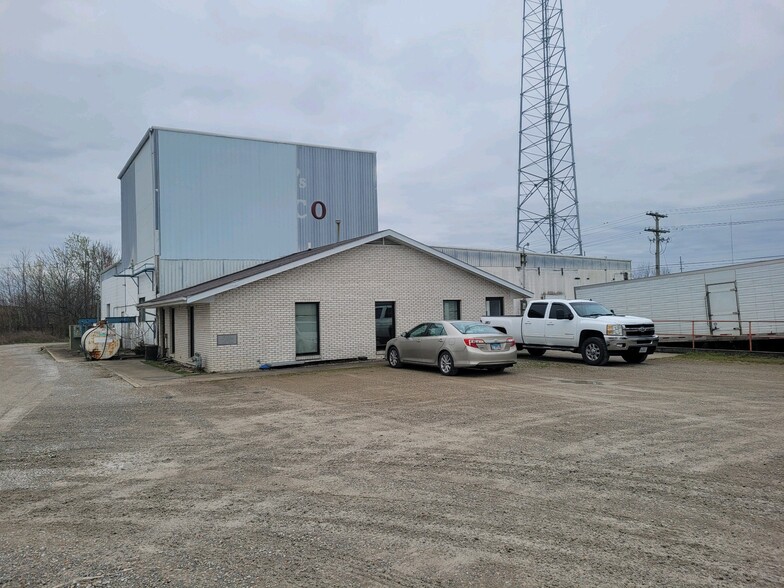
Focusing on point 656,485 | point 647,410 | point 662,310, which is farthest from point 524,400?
point 662,310

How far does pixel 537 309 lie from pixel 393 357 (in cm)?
517

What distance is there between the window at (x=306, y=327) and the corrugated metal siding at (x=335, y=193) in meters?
12.2

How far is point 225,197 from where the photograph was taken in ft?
94.3

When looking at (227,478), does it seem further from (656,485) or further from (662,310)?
(662,310)

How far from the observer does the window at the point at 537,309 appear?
62.2 ft

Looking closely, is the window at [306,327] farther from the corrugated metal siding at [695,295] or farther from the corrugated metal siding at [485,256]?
the corrugated metal siding at [485,256]

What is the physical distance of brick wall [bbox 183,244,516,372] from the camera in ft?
57.6

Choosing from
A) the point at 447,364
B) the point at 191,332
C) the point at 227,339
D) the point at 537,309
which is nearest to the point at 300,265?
the point at 227,339

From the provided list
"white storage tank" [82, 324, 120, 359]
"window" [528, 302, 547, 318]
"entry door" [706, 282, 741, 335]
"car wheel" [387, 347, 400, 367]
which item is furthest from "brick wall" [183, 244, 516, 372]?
"entry door" [706, 282, 741, 335]

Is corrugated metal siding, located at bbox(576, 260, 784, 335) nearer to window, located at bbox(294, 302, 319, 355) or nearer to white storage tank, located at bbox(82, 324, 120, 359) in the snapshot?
window, located at bbox(294, 302, 319, 355)

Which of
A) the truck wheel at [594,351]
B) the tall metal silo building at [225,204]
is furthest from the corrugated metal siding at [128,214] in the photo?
Answer: the truck wheel at [594,351]

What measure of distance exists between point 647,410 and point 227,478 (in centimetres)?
685

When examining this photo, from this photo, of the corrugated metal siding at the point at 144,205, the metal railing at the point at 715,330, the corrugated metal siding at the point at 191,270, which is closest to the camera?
the metal railing at the point at 715,330

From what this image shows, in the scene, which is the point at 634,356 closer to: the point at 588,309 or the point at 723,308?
the point at 588,309
